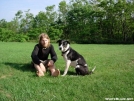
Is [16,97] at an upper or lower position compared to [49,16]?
lower

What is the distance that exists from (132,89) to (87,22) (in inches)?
1695

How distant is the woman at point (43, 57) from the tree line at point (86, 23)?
34006 mm

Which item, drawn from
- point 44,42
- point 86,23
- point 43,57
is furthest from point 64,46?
point 86,23

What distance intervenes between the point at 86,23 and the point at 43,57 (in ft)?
134

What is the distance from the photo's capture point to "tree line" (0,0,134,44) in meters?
42.7

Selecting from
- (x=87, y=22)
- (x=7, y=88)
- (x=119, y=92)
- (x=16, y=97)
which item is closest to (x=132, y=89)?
(x=119, y=92)

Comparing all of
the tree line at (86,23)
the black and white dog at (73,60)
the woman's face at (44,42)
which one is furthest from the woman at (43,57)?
the tree line at (86,23)

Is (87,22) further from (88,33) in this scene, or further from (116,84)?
(116,84)

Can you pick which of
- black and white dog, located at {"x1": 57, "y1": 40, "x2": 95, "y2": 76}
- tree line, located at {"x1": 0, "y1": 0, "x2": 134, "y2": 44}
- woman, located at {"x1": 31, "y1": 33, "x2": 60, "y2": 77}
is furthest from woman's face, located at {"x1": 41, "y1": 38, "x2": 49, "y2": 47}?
tree line, located at {"x1": 0, "y1": 0, "x2": 134, "y2": 44}

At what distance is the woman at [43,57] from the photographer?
664cm

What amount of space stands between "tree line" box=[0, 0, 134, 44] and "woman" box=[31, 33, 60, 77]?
34006 millimetres

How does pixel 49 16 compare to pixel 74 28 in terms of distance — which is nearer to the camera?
pixel 74 28

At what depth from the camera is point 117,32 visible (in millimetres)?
45375

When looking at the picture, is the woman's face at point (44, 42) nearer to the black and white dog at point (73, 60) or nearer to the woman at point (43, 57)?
the woman at point (43, 57)
